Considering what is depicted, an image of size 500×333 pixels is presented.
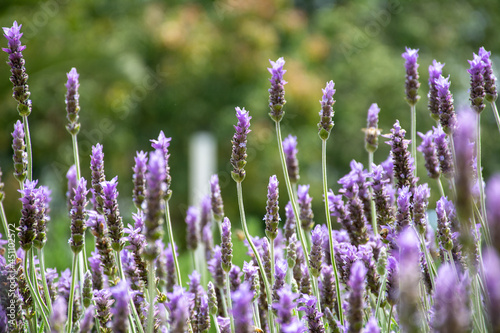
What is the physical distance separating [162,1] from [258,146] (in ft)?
16.4

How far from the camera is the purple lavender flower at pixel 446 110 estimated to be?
156cm

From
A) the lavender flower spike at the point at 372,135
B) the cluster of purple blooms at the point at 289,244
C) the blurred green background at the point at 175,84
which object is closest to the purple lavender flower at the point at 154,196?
the cluster of purple blooms at the point at 289,244

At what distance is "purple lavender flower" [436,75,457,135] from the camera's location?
5.13 feet

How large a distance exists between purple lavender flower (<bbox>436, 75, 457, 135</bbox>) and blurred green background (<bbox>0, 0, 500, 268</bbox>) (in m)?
7.93

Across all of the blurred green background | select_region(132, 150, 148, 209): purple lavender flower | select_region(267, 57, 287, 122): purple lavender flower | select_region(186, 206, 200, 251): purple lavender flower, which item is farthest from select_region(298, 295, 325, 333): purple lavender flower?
the blurred green background

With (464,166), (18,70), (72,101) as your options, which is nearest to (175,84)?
(72,101)

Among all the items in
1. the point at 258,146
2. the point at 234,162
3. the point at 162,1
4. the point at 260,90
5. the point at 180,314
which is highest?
the point at 162,1

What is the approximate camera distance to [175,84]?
11602 millimetres

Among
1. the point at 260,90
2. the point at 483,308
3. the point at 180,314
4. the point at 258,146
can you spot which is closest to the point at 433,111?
the point at 483,308

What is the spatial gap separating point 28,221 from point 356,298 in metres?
0.88

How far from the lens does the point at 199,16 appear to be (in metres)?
11.6

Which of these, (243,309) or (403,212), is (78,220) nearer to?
(243,309)

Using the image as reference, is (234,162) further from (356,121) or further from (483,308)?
(356,121)

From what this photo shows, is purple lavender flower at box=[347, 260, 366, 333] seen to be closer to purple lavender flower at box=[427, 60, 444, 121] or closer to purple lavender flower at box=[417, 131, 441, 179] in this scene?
purple lavender flower at box=[417, 131, 441, 179]
